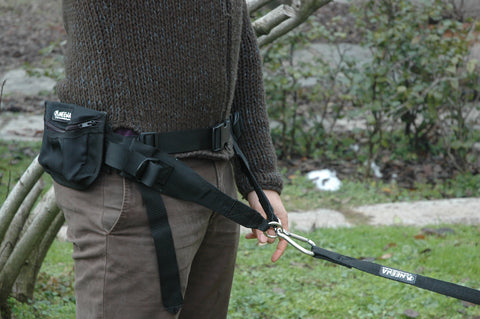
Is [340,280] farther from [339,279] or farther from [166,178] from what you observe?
[166,178]

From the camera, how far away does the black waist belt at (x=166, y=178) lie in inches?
52.7

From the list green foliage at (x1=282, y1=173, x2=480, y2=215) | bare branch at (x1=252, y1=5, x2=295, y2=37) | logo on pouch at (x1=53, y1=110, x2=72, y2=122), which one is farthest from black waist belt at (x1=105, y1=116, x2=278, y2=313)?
green foliage at (x1=282, y1=173, x2=480, y2=215)

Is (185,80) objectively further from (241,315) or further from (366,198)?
(366,198)

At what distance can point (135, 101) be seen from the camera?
4.48 feet

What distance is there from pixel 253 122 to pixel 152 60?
1.58ft

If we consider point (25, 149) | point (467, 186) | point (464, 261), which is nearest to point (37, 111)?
point (25, 149)

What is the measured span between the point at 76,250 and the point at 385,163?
518 centimetres

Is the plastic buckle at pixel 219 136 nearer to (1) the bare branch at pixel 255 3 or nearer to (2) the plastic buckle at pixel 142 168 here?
(2) the plastic buckle at pixel 142 168

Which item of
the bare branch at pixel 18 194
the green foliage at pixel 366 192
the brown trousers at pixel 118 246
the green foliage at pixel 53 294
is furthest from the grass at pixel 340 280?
the brown trousers at pixel 118 246

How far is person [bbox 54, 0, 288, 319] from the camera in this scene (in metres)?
1.34

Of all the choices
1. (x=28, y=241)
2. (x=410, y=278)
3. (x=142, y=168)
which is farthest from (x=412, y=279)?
(x=28, y=241)

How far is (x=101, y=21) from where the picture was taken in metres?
1.33

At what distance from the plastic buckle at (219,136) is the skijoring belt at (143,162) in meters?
0.01

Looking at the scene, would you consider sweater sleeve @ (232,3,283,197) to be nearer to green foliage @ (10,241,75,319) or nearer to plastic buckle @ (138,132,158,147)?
plastic buckle @ (138,132,158,147)
